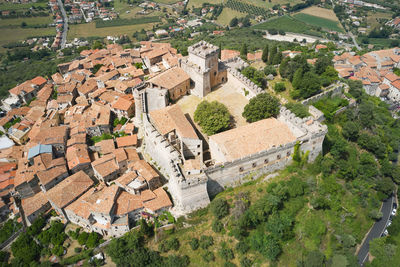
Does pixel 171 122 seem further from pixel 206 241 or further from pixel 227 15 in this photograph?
pixel 227 15

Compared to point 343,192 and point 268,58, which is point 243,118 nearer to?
point 343,192

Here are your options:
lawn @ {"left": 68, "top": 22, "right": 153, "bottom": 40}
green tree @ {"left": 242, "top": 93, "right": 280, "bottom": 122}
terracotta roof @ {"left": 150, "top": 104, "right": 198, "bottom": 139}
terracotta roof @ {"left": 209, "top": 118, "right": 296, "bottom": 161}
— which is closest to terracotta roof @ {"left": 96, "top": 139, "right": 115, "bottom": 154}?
terracotta roof @ {"left": 150, "top": 104, "right": 198, "bottom": 139}

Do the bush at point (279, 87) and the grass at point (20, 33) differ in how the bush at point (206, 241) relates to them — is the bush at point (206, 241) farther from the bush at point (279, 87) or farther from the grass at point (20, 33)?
the grass at point (20, 33)

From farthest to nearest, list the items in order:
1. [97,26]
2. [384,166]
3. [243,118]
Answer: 1. [97,26]
2. [384,166]
3. [243,118]

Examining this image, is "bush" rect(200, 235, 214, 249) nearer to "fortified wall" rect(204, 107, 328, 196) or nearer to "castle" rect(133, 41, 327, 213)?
"castle" rect(133, 41, 327, 213)

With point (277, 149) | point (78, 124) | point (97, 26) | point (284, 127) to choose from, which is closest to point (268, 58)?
point (284, 127)
